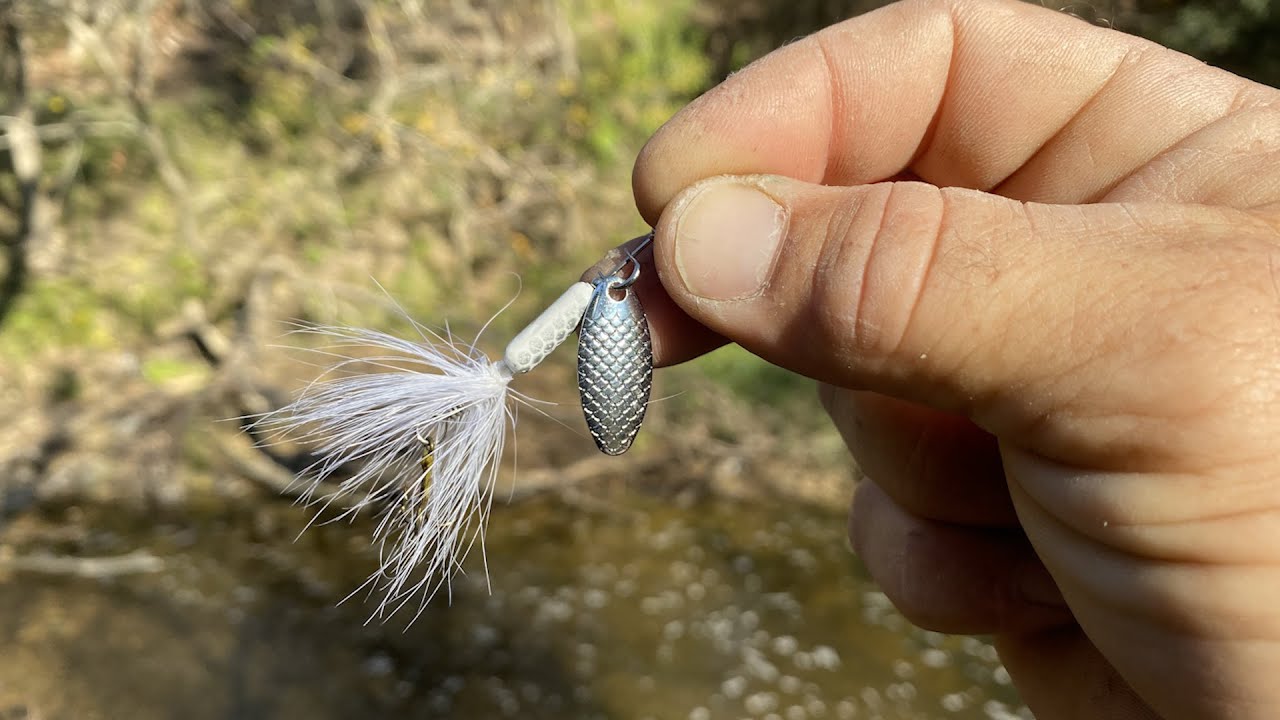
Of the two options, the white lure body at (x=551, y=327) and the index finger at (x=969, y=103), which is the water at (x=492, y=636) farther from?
the index finger at (x=969, y=103)

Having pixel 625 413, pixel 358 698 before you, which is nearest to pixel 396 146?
pixel 358 698

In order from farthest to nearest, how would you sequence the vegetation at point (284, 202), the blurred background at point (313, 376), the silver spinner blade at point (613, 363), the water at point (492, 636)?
the vegetation at point (284, 202), the blurred background at point (313, 376), the water at point (492, 636), the silver spinner blade at point (613, 363)

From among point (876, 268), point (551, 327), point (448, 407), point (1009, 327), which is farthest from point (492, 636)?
point (1009, 327)

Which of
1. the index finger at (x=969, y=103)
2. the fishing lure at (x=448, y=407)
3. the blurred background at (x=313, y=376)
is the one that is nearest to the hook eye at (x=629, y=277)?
the fishing lure at (x=448, y=407)

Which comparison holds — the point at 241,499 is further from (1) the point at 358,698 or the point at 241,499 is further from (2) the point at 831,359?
(2) the point at 831,359

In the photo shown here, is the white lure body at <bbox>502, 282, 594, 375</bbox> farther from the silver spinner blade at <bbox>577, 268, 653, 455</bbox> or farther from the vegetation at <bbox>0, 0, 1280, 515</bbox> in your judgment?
the vegetation at <bbox>0, 0, 1280, 515</bbox>

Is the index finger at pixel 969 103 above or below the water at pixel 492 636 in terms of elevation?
above

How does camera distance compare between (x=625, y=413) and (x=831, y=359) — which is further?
(x=625, y=413)
